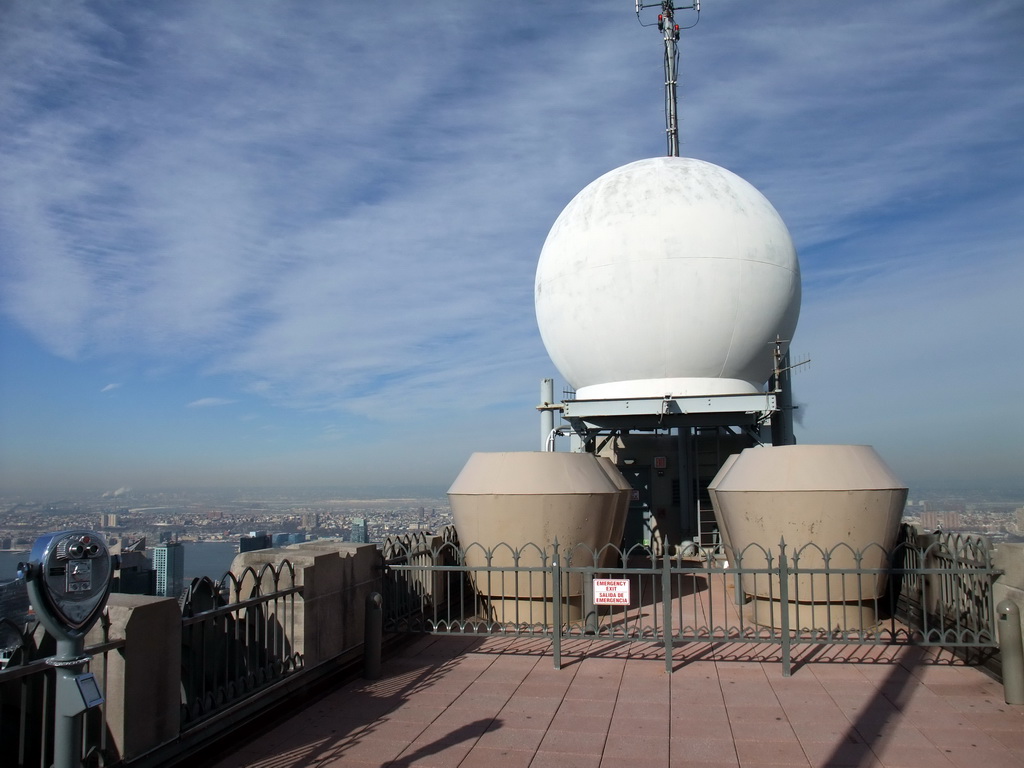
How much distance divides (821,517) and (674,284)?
20.6 feet

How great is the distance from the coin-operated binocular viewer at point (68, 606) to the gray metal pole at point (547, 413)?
16.1 meters

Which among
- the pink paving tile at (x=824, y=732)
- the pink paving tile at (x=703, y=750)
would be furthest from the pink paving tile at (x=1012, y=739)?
the pink paving tile at (x=703, y=750)

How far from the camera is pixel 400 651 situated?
9586 millimetres

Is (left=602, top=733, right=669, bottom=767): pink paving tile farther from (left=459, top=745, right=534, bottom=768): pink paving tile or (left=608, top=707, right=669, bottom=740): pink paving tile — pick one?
(left=459, top=745, right=534, bottom=768): pink paving tile

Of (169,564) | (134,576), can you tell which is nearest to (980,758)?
(134,576)

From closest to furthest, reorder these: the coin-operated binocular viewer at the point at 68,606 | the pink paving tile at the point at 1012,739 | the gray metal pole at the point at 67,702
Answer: the coin-operated binocular viewer at the point at 68,606, the gray metal pole at the point at 67,702, the pink paving tile at the point at 1012,739

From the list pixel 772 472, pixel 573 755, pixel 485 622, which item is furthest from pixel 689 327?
pixel 573 755

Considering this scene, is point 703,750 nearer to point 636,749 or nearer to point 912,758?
point 636,749

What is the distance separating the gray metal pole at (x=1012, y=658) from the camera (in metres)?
7.25

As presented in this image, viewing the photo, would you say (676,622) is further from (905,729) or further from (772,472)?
(905,729)

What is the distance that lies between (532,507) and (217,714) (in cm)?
555

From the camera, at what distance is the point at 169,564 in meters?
12.5

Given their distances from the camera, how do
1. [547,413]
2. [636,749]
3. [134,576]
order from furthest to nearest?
[547,413], [134,576], [636,749]

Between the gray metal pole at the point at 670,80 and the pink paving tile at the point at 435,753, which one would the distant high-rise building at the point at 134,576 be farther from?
the gray metal pole at the point at 670,80
